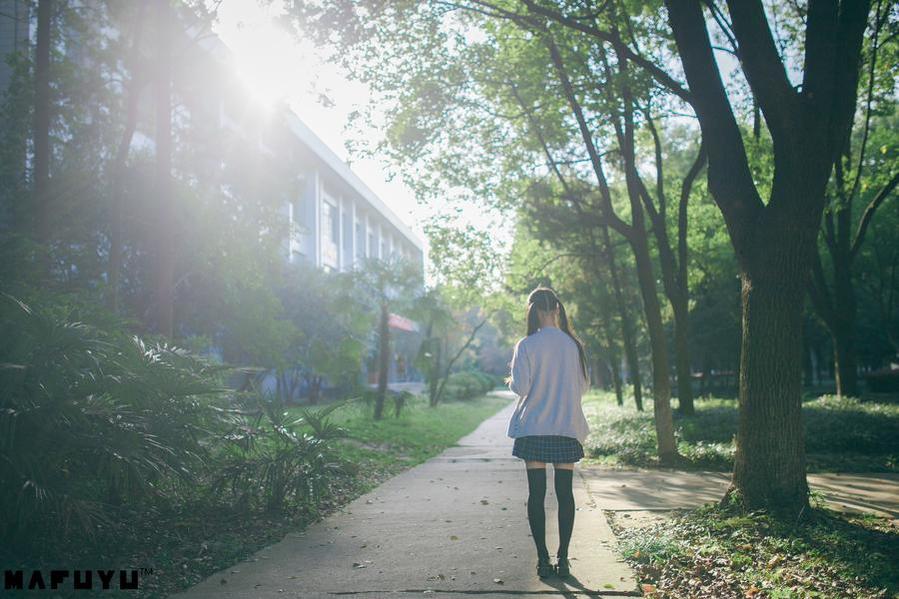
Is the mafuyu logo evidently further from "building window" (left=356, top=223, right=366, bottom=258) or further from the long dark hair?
"building window" (left=356, top=223, right=366, bottom=258)

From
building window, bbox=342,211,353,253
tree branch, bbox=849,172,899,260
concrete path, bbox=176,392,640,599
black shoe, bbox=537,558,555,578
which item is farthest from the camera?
building window, bbox=342,211,353,253

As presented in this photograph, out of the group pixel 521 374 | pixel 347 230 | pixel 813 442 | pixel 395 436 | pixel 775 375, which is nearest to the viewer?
pixel 521 374

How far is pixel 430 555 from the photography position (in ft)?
19.3

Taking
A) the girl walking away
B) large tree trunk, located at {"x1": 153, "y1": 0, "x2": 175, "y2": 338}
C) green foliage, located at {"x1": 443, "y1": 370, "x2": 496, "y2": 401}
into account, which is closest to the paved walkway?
the girl walking away

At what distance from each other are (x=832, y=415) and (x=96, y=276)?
14440 millimetres

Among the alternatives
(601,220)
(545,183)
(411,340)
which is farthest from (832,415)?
(411,340)

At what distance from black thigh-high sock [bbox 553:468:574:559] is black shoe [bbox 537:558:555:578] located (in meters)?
0.09

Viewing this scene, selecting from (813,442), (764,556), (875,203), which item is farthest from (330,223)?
(764,556)

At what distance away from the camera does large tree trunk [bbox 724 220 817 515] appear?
634cm

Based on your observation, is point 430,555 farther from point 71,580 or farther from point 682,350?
point 682,350

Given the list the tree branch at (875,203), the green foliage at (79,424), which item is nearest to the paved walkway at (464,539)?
the green foliage at (79,424)

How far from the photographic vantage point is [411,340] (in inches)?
2098

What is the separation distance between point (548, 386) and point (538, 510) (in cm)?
84

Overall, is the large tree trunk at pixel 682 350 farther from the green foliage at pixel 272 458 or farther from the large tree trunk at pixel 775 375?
the green foliage at pixel 272 458
